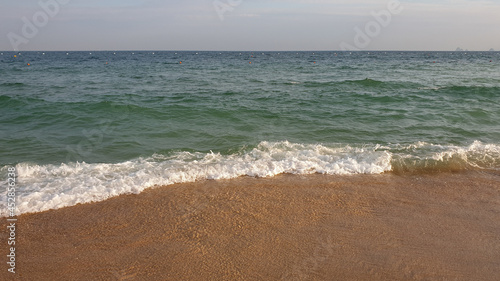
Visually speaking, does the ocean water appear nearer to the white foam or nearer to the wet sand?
the white foam

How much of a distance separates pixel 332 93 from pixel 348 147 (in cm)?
866

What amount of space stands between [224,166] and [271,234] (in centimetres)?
244

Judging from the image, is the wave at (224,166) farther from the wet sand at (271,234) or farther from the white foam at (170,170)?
the wet sand at (271,234)

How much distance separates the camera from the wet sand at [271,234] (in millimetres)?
3533

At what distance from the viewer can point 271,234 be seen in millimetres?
4160

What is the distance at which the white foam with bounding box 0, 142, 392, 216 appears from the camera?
5.14m

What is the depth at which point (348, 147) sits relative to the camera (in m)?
7.73

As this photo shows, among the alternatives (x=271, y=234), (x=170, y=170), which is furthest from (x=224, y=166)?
(x=271, y=234)

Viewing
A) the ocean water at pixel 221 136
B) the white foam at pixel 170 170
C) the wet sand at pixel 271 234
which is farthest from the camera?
the ocean water at pixel 221 136

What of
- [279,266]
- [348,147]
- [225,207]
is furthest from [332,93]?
[279,266]

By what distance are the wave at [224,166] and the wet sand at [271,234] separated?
0.33 metres

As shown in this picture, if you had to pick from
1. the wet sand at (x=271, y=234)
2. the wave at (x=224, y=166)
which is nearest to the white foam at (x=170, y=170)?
the wave at (x=224, y=166)

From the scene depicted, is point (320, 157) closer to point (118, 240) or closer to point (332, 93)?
point (118, 240)

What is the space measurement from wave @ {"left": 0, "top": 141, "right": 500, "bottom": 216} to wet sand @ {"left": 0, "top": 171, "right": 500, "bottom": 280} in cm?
33
